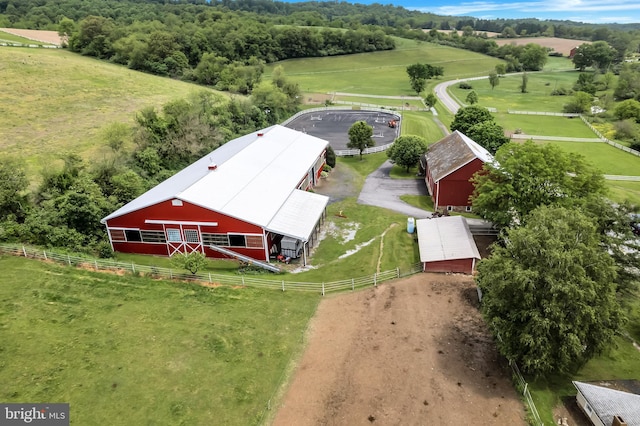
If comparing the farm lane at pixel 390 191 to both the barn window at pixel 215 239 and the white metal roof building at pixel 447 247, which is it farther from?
the barn window at pixel 215 239

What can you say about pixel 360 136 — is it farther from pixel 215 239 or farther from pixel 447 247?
pixel 215 239

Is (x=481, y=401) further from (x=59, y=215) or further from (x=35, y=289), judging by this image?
(x=59, y=215)

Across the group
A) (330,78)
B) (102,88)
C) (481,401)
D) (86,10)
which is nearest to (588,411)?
(481,401)

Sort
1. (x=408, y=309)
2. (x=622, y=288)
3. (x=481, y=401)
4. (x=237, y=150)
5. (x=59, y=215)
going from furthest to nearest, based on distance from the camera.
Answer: (x=237, y=150), (x=59, y=215), (x=408, y=309), (x=622, y=288), (x=481, y=401)

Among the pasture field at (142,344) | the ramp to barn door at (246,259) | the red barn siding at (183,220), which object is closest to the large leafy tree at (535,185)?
the pasture field at (142,344)

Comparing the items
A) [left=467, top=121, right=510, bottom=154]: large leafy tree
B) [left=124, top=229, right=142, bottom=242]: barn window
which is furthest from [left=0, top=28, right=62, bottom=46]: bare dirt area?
[left=467, top=121, right=510, bottom=154]: large leafy tree
